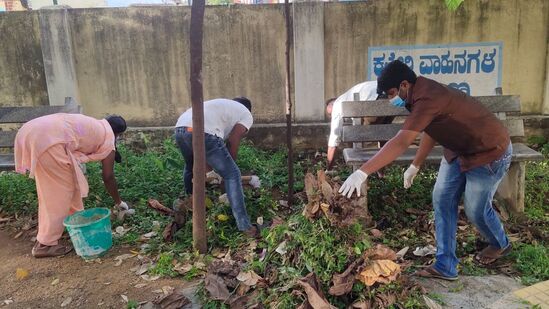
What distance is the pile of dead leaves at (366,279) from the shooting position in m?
2.54

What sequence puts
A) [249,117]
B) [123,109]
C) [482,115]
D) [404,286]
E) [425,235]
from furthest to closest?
[123,109] < [249,117] < [425,235] < [482,115] < [404,286]

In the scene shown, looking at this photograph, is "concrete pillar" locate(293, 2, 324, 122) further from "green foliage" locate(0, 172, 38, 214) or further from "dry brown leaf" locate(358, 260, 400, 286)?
"dry brown leaf" locate(358, 260, 400, 286)

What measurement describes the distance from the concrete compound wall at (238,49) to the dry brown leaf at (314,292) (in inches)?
174

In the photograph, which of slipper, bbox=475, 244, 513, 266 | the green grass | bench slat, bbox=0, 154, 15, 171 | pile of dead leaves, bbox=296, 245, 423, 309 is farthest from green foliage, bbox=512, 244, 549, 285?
bench slat, bbox=0, 154, 15, 171

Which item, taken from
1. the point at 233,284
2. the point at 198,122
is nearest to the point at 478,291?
the point at 233,284

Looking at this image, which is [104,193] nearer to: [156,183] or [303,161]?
[156,183]

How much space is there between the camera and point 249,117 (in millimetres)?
4395

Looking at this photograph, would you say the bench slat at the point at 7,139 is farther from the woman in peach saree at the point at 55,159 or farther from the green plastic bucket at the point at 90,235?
the green plastic bucket at the point at 90,235

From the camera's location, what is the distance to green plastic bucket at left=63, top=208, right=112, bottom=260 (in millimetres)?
3750

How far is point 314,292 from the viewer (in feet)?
8.27

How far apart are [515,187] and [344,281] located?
8.42ft

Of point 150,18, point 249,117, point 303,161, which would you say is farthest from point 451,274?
point 150,18

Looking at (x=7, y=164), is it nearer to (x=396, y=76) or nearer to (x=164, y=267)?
(x=164, y=267)

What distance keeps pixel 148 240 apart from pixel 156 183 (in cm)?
132
